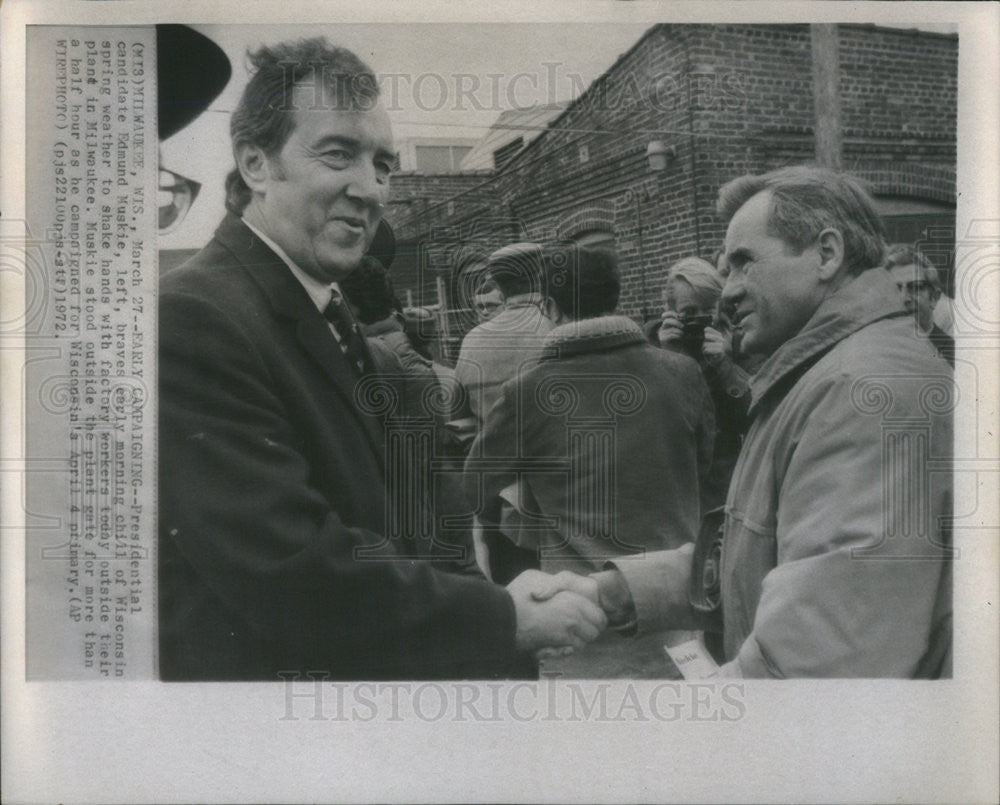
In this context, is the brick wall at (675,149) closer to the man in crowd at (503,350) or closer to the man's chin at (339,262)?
the man in crowd at (503,350)

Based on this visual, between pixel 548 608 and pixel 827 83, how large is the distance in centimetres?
271

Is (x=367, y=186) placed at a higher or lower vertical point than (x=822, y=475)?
higher

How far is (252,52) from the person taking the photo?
3.79 m

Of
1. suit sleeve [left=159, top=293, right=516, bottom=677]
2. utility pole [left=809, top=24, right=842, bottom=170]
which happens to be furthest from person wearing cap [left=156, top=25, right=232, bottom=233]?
utility pole [left=809, top=24, right=842, bottom=170]

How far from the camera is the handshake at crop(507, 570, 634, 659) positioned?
3797 mm

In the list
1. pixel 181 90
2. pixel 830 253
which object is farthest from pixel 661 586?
pixel 181 90

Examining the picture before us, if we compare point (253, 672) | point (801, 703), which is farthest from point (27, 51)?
point (801, 703)

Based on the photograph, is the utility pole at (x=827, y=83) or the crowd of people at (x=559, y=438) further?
the utility pole at (x=827, y=83)

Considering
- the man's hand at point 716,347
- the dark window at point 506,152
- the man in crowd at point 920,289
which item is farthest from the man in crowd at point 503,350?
the man in crowd at point 920,289

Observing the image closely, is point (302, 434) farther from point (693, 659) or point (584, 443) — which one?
point (693, 659)

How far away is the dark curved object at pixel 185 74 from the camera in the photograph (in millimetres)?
3793

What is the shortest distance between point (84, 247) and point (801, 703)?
12.6 feet

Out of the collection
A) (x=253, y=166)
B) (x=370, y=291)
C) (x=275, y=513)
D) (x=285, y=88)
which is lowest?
(x=275, y=513)

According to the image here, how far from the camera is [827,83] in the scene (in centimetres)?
386
